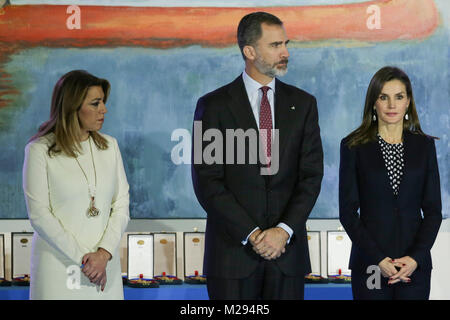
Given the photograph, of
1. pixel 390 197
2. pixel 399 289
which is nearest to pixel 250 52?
pixel 390 197

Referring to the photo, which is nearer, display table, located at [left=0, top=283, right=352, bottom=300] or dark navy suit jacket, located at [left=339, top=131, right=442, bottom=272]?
dark navy suit jacket, located at [left=339, top=131, right=442, bottom=272]

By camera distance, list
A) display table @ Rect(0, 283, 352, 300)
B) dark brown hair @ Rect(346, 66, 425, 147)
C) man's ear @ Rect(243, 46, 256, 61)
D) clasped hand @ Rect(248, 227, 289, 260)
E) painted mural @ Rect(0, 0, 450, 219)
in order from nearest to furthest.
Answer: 1. clasped hand @ Rect(248, 227, 289, 260)
2. man's ear @ Rect(243, 46, 256, 61)
3. dark brown hair @ Rect(346, 66, 425, 147)
4. display table @ Rect(0, 283, 352, 300)
5. painted mural @ Rect(0, 0, 450, 219)

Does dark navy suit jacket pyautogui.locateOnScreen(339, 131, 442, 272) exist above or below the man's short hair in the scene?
below

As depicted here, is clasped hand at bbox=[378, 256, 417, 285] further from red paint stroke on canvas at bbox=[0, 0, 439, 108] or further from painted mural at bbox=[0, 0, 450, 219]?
red paint stroke on canvas at bbox=[0, 0, 439, 108]

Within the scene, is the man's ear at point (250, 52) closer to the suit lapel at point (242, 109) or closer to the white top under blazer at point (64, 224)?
the suit lapel at point (242, 109)

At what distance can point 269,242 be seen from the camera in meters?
3.12

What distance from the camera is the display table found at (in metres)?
4.44

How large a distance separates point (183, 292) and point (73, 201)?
138cm

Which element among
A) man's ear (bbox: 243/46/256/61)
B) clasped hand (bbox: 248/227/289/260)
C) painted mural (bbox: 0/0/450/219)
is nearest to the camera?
clasped hand (bbox: 248/227/289/260)

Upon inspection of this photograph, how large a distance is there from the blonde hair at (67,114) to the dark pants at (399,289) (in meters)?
1.54

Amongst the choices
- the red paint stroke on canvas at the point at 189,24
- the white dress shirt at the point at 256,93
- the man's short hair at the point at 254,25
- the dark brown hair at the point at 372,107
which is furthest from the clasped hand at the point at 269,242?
the red paint stroke on canvas at the point at 189,24

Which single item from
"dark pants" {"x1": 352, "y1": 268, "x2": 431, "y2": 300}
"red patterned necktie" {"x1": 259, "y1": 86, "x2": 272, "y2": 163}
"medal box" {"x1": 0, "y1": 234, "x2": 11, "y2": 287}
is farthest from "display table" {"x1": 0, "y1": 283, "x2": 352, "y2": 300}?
"red patterned necktie" {"x1": 259, "y1": 86, "x2": 272, "y2": 163}

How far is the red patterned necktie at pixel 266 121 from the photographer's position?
329cm

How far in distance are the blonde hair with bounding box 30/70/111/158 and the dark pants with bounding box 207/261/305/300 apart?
38.6 inches
